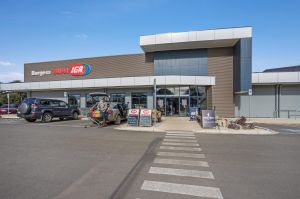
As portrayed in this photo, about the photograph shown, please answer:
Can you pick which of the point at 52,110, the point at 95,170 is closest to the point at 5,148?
the point at 95,170

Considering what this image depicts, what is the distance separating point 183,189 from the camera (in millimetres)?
4426

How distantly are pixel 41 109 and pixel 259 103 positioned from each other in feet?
75.6

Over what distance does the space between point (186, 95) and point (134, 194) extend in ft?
71.5

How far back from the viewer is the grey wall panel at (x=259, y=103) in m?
25.3

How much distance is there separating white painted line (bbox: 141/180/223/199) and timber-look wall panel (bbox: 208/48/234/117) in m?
21.5

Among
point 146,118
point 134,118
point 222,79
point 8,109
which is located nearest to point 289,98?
point 222,79

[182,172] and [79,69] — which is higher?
[79,69]

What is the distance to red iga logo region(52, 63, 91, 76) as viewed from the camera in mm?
30500

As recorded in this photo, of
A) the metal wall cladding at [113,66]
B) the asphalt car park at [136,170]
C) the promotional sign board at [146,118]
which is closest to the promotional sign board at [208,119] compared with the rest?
the promotional sign board at [146,118]

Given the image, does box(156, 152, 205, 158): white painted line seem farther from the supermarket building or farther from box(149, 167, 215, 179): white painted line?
the supermarket building

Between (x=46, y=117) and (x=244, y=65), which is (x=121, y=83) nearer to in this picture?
(x=46, y=117)

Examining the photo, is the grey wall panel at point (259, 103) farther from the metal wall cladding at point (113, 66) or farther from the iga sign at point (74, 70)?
the iga sign at point (74, 70)

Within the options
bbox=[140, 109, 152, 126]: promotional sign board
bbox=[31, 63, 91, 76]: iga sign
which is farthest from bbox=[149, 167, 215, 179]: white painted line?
bbox=[31, 63, 91, 76]: iga sign

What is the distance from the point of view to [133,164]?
621 cm
